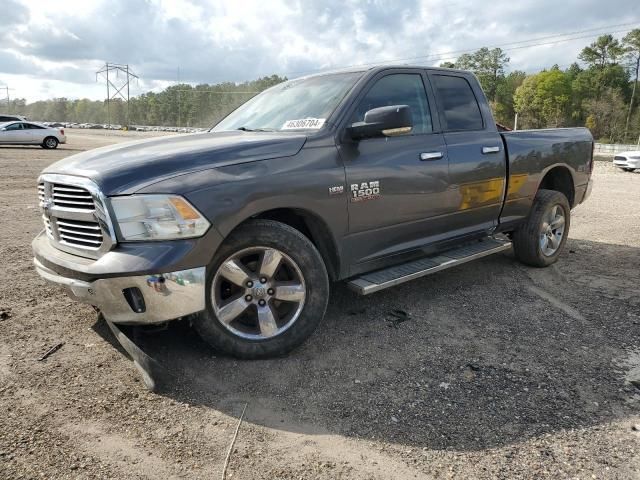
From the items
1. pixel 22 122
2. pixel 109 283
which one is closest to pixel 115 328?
pixel 109 283

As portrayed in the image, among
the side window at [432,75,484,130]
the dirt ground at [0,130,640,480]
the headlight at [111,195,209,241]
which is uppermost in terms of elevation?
the side window at [432,75,484,130]

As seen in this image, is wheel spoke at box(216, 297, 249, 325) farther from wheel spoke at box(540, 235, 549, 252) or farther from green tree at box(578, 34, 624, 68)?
green tree at box(578, 34, 624, 68)

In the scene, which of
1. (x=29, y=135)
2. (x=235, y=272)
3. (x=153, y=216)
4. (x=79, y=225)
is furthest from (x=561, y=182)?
(x=29, y=135)

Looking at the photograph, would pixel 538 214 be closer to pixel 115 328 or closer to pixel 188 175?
pixel 188 175

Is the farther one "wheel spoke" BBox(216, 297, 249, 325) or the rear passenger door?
the rear passenger door

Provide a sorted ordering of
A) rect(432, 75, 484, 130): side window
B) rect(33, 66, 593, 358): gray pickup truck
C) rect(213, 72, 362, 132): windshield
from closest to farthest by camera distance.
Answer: rect(33, 66, 593, 358): gray pickup truck < rect(213, 72, 362, 132): windshield < rect(432, 75, 484, 130): side window

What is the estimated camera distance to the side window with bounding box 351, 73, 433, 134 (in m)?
3.85

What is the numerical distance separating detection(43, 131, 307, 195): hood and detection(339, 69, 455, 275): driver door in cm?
55

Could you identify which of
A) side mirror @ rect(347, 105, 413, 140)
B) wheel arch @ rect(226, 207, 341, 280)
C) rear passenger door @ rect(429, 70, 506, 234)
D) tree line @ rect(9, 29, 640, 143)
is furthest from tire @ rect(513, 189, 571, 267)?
tree line @ rect(9, 29, 640, 143)

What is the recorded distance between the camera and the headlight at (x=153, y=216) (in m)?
2.76

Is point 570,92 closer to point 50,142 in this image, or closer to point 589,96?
point 589,96

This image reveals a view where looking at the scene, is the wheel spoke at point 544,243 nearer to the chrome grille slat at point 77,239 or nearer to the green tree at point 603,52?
the chrome grille slat at point 77,239

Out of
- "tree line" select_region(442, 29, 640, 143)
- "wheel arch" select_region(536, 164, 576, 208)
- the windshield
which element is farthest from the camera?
"tree line" select_region(442, 29, 640, 143)

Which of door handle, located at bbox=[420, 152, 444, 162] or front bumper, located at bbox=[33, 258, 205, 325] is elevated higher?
door handle, located at bbox=[420, 152, 444, 162]
